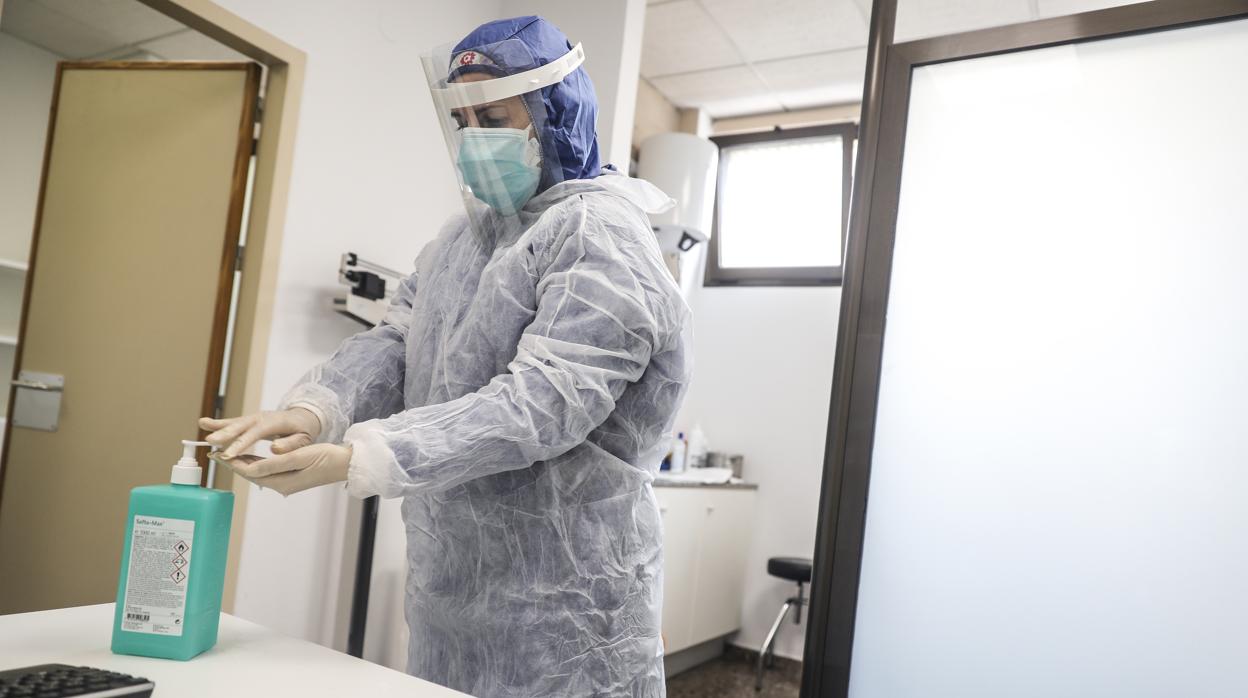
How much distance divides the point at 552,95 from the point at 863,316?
0.94 m

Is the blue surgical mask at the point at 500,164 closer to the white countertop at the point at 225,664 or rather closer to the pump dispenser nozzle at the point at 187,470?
A: the pump dispenser nozzle at the point at 187,470

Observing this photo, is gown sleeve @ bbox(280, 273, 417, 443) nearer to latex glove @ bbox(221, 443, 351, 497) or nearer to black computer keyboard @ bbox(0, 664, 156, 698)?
latex glove @ bbox(221, 443, 351, 497)

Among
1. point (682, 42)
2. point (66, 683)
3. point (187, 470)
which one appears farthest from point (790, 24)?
point (66, 683)

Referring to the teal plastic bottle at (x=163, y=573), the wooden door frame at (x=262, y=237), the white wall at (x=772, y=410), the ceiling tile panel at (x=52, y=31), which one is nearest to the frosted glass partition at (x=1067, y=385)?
the teal plastic bottle at (x=163, y=573)

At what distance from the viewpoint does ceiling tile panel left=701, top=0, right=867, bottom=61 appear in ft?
9.80

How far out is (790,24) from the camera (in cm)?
312

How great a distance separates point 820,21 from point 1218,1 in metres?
1.74

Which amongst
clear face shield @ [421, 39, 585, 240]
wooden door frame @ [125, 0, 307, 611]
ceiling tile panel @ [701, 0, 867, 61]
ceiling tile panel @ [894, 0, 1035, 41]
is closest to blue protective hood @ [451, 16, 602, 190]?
clear face shield @ [421, 39, 585, 240]

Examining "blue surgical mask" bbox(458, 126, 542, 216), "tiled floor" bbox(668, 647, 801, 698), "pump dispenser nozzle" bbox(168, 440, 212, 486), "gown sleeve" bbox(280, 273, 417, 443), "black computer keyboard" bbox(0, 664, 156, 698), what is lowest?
"tiled floor" bbox(668, 647, 801, 698)

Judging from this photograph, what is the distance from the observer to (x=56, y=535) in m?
2.27

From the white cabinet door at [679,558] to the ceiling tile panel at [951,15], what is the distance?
5.71ft

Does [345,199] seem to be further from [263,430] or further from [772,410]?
[772,410]

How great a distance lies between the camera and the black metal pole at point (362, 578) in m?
2.25

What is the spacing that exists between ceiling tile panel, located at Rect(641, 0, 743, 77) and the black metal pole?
2128 millimetres
